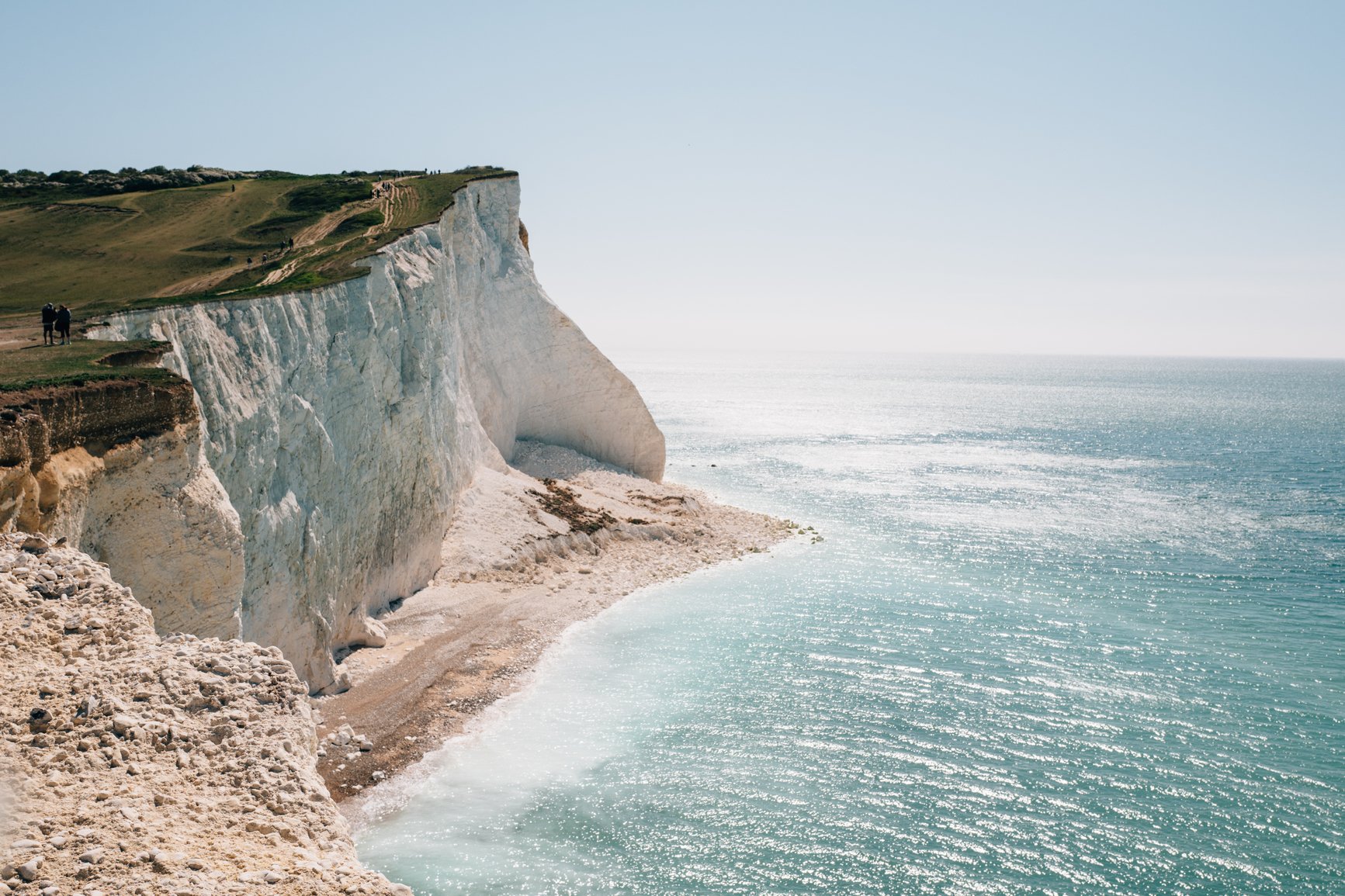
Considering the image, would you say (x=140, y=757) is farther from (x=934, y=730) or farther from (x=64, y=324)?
(x=934, y=730)

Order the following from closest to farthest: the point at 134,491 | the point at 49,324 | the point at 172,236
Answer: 1. the point at 134,491
2. the point at 49,324
3. the point at 172,236

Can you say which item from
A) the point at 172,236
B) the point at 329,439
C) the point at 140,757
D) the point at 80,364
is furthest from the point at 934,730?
the point at 172,236

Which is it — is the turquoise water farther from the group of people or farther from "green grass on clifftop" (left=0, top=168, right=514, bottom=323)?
"green grass on clifftop" (left=0, top=168, right=514, bottom=323)

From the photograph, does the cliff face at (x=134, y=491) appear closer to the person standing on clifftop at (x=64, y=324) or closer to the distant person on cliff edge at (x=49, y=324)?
the person standing on clifftop at (x=64, y=324)

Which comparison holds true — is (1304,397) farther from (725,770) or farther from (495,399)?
(725,770)

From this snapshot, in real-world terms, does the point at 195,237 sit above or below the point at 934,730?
above

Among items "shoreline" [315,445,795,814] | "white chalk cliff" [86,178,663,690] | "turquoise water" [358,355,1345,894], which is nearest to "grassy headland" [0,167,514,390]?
"white chalk cliff" [86,178,663,690]

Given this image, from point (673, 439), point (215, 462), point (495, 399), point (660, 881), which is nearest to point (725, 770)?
point (660, 881)
